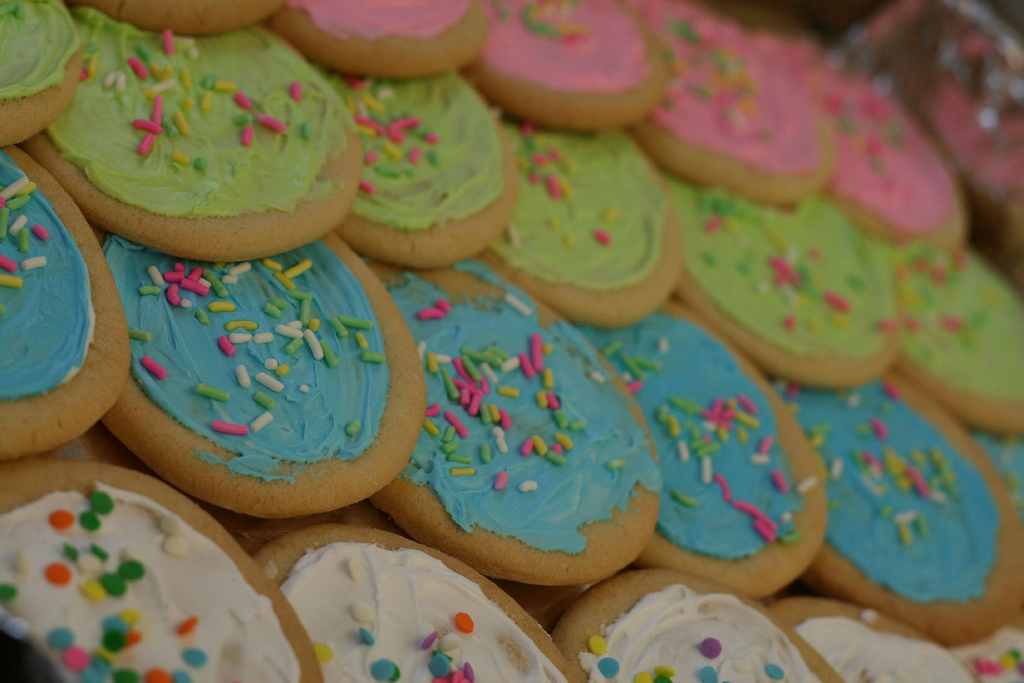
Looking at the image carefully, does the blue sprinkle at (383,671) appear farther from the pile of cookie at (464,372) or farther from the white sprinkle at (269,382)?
the white sprinkle at (269,382)

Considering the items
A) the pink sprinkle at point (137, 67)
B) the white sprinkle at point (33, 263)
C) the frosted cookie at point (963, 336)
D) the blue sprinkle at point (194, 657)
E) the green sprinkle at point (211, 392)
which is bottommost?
the frosted cookie at point (963, 336)

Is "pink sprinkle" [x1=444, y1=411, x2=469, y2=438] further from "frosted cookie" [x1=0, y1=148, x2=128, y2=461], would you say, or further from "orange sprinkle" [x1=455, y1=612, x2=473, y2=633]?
"frosted cookie" [x1=0, y1=148, x2=128, y2=461]

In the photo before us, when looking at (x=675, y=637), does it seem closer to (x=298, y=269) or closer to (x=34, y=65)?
(x=298, y=269)

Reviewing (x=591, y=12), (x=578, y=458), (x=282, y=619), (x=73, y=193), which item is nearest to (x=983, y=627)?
(x=578, y=458)

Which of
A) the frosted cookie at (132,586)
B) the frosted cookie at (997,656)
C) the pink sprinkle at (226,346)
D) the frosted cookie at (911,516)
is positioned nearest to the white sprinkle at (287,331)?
the pink sprinkle at (226,346)

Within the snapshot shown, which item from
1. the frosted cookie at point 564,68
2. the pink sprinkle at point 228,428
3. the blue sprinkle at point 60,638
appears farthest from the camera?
the frosted cookie at point 564,68
